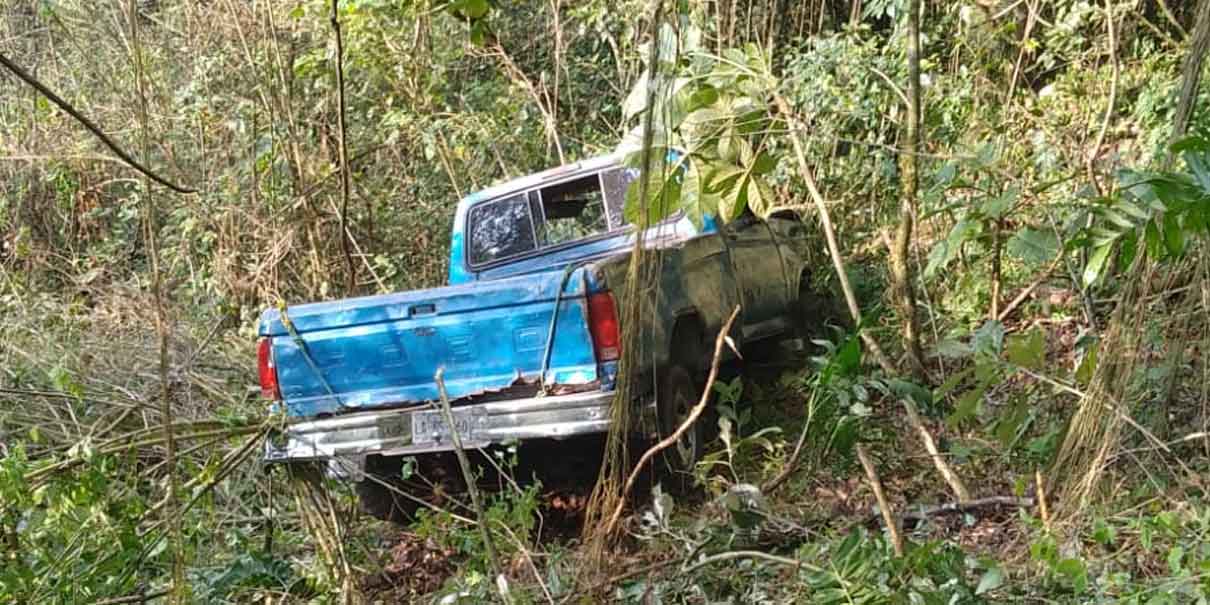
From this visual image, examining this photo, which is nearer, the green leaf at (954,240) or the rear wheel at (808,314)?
the green leaf at (954,240)

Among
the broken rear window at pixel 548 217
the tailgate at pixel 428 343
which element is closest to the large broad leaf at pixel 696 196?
the tailgate at pixel 428 343

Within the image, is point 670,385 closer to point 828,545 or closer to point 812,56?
point 828,545

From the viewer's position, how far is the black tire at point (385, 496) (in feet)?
18.7

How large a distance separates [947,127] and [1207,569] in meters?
5.57

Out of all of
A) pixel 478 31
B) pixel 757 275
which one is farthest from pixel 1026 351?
pixel 757 275

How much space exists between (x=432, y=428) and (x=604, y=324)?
91cm

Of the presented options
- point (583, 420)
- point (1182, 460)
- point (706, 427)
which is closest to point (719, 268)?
point (706, 427)

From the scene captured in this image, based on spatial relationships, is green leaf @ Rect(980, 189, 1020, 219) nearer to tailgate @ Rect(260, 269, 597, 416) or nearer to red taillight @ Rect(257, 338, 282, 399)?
tailgate @ Rect(260, 269, 597, 416)

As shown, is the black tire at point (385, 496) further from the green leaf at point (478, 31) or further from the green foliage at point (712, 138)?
the green leaf at point (478, 31)

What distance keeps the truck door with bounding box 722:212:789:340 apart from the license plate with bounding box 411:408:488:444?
7.18 feet

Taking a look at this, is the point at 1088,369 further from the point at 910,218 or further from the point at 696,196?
the point at 910,218

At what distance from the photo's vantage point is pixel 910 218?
5.57 metres

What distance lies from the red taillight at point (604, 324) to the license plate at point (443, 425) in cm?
59

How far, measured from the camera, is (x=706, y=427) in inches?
233
